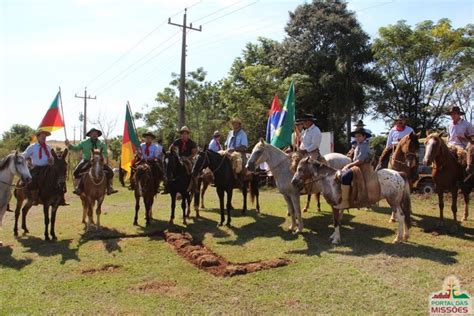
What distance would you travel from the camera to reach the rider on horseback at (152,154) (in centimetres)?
1206

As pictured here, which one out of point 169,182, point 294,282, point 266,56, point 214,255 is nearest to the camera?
point 294,282

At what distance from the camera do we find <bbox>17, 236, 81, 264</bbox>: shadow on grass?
8848 mm

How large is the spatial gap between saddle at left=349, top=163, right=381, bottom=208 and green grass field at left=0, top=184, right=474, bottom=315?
0.95 m

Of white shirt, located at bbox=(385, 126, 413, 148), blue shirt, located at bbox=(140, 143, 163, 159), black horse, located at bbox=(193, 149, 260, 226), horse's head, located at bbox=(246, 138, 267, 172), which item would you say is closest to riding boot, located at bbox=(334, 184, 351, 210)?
horse's head, located at bbox=(246, 138, 267, 172)

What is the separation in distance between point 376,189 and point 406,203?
28.9 inches

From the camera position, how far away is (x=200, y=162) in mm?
11203

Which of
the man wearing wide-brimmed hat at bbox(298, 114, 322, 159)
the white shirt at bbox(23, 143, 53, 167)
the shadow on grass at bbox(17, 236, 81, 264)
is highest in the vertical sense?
the man wearing wide-brimmed hat at bbox(298, 114, 322, 159)

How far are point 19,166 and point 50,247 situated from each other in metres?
2.03

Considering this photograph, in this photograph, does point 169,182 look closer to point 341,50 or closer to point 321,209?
point 321,209

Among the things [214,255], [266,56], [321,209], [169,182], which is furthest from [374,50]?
[214,255]

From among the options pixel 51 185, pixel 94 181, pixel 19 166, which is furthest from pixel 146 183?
pixel 19 166

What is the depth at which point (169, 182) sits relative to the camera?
462 inches

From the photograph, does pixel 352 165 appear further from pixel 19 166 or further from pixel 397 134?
pixel 19 166

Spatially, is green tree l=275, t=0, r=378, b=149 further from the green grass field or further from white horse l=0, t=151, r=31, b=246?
white horse l=0, t=151, r=31, b=246
